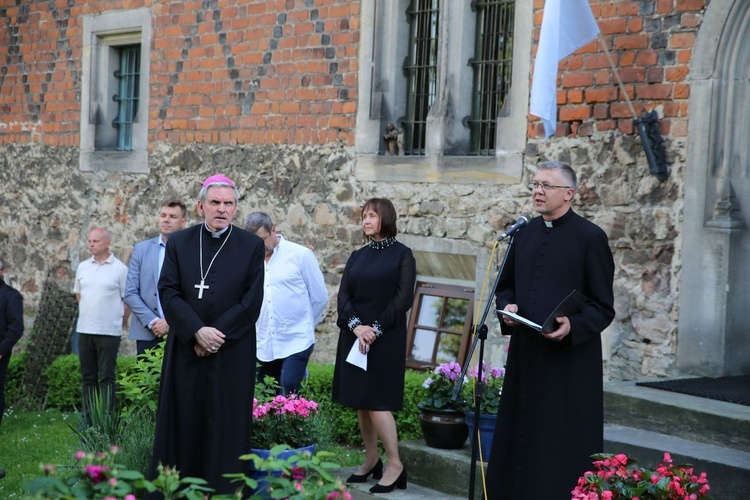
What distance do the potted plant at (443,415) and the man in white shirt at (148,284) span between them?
2242 millimetres

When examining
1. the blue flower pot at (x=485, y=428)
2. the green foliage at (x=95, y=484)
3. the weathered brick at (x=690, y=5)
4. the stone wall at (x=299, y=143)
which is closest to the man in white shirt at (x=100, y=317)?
the stone wall at (x=299, y=143)

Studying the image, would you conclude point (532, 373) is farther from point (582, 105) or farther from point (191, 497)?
point (582, 105)

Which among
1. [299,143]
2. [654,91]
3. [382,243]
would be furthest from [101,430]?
[299,143]

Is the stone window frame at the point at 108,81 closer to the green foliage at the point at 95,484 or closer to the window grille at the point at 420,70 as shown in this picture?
the window grille at the point at 420,70

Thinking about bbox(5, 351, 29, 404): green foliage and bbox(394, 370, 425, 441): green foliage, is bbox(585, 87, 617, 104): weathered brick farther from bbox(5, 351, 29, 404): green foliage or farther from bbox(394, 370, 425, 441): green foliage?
bbox(5, 351, 29, 404): green foliage

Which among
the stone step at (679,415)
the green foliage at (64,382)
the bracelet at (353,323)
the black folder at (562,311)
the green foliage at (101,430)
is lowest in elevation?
the green foliage at (64,382)

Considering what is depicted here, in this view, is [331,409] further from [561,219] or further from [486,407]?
[561,219]

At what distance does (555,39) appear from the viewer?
311 inches

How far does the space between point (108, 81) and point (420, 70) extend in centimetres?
493

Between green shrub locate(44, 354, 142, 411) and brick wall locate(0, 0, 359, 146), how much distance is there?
2.75m

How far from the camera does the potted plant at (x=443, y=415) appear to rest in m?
6.72

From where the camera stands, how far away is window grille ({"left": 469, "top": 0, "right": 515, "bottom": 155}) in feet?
30.4

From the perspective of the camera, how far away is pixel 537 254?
18.0 ft

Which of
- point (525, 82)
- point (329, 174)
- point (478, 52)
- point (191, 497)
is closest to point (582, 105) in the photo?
point (525, 82)
